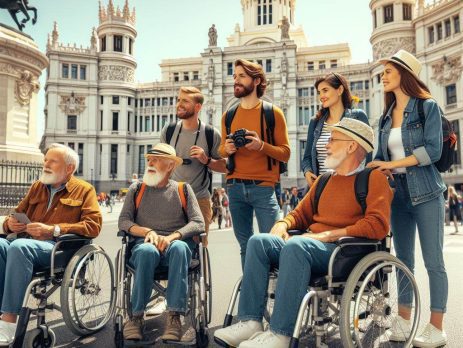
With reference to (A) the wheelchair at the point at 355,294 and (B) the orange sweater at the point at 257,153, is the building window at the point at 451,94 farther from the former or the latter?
(A) the wheelchair at the point at 355,294

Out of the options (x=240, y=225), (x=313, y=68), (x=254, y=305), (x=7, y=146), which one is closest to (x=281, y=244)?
(x=254, y=305)

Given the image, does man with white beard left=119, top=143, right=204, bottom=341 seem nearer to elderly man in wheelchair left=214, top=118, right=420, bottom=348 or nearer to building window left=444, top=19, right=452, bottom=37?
elderly man in wheelchair left=214, top=118, right=420, bottom=348

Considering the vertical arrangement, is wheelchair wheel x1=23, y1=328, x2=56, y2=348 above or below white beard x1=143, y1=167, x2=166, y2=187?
below

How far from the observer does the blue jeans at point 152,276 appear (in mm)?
3279

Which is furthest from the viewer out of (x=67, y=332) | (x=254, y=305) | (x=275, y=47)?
(x=275, y=47)

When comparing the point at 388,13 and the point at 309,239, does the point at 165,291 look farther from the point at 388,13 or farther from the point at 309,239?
the point at 388,13

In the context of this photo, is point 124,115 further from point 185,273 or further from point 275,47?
point 185,273

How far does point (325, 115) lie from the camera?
4.38 metres

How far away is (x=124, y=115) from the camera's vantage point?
58594 mm

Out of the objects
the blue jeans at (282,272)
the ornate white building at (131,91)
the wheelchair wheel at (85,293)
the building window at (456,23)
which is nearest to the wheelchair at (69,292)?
the wheelchair wheel at (85,293)

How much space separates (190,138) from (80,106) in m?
57.1

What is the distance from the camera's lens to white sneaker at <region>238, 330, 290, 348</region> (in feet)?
8.50

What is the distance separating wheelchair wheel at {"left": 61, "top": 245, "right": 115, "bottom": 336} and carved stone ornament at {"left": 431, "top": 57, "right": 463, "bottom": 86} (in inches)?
1587

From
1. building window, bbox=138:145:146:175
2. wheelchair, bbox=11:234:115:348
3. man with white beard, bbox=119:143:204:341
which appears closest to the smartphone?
wheelchair, bbox=11:234:115:348
